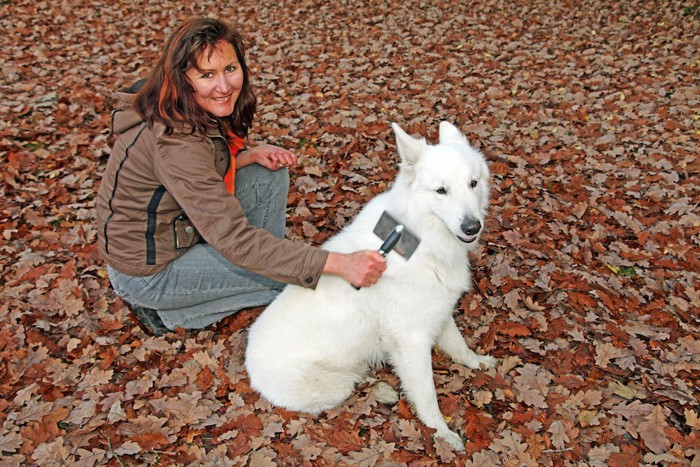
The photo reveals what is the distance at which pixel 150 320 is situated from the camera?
3.75 m

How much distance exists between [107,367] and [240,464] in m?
1.34

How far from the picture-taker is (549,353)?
354cm

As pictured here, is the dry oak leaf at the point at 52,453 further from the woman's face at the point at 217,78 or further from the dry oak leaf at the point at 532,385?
the dry oak leaf at the point at 532,385

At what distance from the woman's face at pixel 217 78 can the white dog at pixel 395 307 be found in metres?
1.16

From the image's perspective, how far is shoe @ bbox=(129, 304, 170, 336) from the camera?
12.2 feet

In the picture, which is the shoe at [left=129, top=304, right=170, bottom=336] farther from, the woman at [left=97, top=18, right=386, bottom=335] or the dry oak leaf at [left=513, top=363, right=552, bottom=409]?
the dry oak leaf at [left=513, top=363, right=552, bottom=409]

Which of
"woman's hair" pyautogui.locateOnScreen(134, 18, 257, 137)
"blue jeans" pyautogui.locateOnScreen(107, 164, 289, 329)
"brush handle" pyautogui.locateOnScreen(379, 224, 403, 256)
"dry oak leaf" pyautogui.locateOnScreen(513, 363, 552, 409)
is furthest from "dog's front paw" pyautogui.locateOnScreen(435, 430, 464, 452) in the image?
"woman's hair" pyautogui.locateOnScreen(134, 18, 257, 137)

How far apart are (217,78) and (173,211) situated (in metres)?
0.96

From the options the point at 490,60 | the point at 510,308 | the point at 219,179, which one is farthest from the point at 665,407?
the point at 490,60

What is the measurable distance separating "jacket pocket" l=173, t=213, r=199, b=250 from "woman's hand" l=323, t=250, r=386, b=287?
118 cm

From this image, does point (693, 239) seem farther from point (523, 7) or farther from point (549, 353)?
point (523, 7)

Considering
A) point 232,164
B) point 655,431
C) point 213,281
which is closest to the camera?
point 655,431

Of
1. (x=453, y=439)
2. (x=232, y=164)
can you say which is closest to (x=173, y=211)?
(x=232, y=164)

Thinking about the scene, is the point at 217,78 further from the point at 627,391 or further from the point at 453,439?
the point at 627,391
